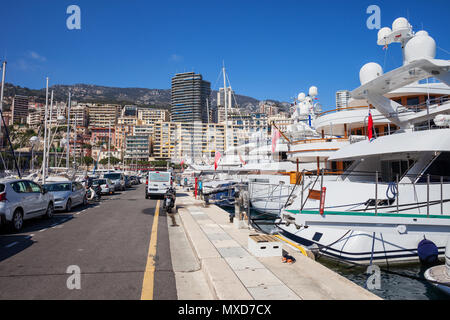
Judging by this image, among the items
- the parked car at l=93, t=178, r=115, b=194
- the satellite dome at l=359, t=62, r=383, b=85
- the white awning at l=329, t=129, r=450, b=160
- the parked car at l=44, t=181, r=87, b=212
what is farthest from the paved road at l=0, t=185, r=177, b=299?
the parked car at l=93, t=178, r=115, b=194

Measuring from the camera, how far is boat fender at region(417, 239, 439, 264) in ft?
28.5

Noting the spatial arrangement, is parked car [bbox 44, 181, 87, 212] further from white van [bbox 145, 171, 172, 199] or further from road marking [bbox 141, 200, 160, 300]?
road marking [bbox 141, 200, 160, 300]

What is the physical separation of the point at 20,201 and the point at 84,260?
17.6ft

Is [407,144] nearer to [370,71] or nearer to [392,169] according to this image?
[392,169]

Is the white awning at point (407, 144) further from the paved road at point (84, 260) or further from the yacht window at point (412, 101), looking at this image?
the yacht window at point (412, 101)

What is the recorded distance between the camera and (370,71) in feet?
45.2

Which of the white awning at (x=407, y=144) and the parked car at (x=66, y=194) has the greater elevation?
the white awning at (x=407, y=144)

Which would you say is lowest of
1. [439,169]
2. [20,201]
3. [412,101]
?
[20,201]

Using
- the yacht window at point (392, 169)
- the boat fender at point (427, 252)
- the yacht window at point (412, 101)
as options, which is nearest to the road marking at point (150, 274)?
the boat fender at point (427, 252)

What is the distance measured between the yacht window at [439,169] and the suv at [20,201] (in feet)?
44.1

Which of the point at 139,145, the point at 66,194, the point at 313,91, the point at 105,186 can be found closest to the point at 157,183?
the point at 105,186

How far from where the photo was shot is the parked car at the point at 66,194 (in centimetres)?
1497
